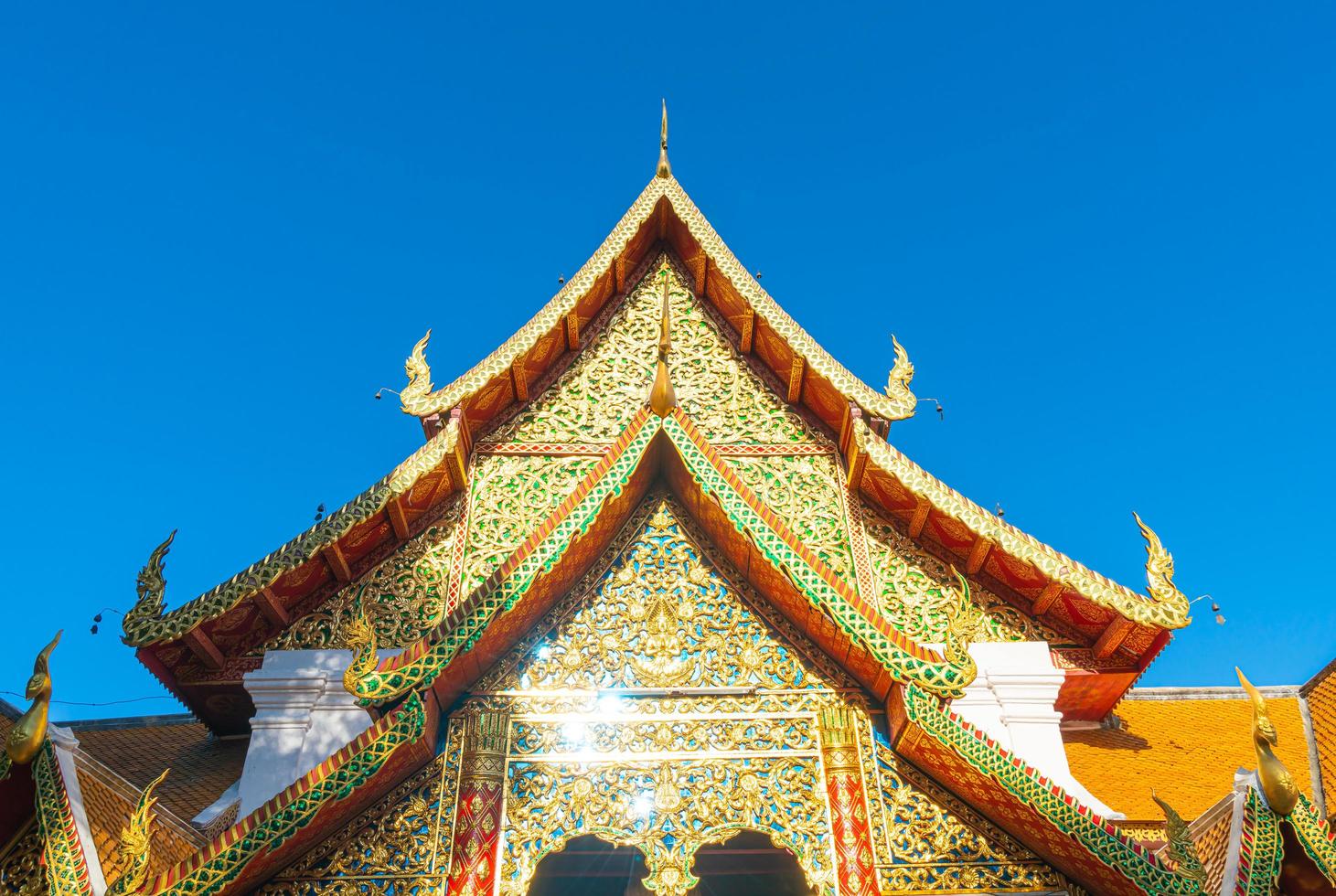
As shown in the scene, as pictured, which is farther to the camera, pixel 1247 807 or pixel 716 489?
pixel 716 489

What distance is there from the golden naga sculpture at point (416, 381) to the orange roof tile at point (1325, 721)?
607 centimetres

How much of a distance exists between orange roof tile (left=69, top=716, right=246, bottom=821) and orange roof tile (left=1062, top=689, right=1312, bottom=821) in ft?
17.6

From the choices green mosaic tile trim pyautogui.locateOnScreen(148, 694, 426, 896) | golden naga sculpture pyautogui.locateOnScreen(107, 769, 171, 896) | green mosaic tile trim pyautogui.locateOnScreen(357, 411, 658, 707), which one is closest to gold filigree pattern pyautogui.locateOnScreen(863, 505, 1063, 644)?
green mosaic tile trim pyautogui.locateOnScreen(357, 411, 658, 707)

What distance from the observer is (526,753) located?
16.5 ft

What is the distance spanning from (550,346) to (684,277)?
1.44m

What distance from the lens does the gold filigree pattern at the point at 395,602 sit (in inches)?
273

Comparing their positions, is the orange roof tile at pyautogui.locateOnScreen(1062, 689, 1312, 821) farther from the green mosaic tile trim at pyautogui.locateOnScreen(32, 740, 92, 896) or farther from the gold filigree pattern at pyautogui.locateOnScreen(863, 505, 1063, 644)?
the green mosaic tile trim at pyautogui.locateOnScreen(32, 740, 92, 896)

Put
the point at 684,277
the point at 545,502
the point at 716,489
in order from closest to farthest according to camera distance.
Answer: the point at 716,489
the point at 545,502
the point at 684,277

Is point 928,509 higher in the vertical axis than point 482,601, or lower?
higher

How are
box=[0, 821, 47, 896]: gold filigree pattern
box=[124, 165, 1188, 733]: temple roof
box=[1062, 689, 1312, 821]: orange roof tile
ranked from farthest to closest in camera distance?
box=[1062, 689, 1312, 821]: orange roof tile
box=[124, 165, 1188, 733]: temple roof
box=[0, 821, 47, 896]: gold filigree pattern

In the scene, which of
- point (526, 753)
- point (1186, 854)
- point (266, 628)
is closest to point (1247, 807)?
point (1186, 854)

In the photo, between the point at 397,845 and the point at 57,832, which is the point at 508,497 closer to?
the point at 397,845

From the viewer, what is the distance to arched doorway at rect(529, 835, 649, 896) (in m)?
7.25

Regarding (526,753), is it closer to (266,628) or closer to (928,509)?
(266,628)
